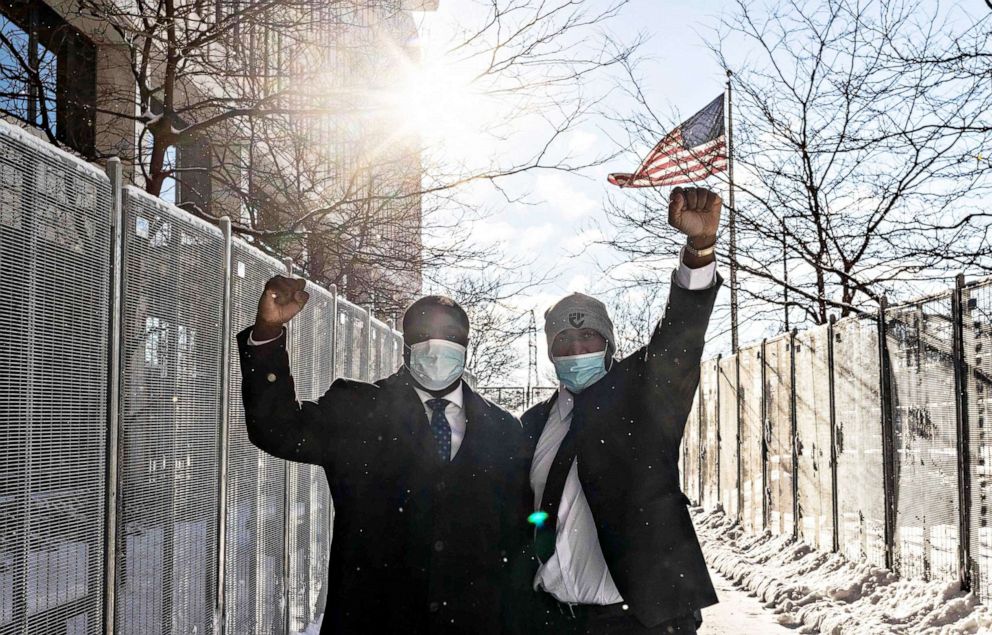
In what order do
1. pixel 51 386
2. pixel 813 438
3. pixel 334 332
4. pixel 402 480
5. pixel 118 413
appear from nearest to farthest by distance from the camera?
pixel 51 386 < pixel 118 413 < pixel 402 480 < pixel 334 332 < pixel 813 438

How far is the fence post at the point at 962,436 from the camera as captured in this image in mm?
7763

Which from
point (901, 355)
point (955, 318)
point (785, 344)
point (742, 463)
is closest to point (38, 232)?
point (955, 318)

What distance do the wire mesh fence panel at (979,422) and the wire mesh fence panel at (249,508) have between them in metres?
4.57

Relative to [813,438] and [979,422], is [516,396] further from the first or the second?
[979,422]

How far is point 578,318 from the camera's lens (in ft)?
13.5

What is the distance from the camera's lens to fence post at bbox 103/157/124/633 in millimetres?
3650

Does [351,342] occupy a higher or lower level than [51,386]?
higher

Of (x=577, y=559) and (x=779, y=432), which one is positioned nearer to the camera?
(x=577, y=559)

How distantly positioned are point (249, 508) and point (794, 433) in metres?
8.11

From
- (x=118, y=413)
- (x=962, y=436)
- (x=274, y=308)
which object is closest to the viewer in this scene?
(x=118, y=413)

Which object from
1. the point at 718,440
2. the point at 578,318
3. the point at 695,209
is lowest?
the point at 718,440

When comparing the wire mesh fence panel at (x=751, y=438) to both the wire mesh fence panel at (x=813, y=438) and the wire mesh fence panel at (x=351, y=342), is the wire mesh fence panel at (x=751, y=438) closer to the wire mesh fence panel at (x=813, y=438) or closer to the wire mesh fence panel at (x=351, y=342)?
the wire mesh fence panel at (x=813, y=438)

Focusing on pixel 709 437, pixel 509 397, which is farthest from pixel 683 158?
pixel 509 397

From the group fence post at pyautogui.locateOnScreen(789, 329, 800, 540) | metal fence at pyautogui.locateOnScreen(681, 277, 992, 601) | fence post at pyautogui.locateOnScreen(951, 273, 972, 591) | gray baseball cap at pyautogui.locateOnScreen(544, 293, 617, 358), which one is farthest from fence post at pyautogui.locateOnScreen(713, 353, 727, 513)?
gray baseball cap at pyautogui.locateOnScreen(544, 293, 617, 358)
